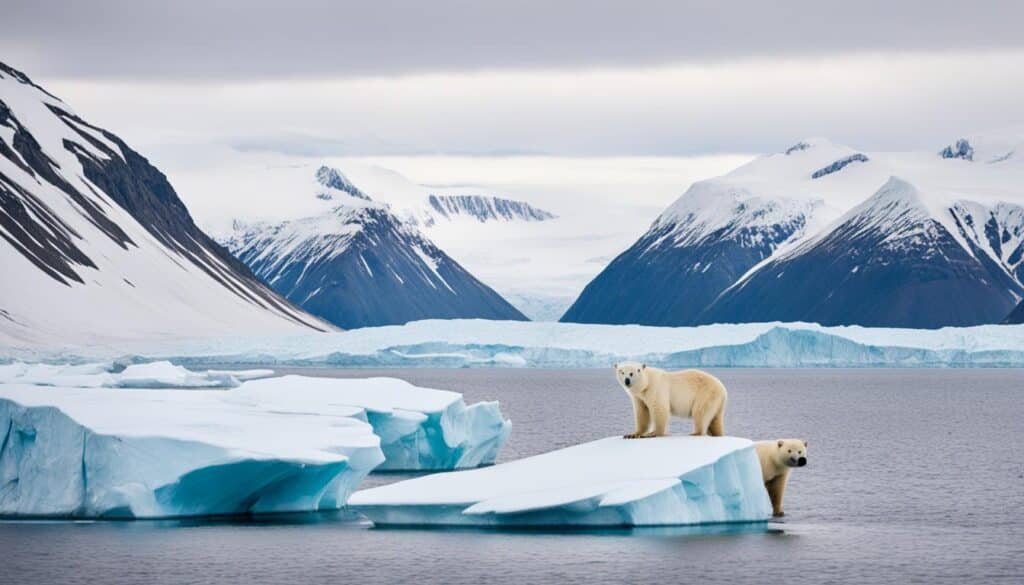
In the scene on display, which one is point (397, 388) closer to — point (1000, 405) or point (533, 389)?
point (1000, 405)

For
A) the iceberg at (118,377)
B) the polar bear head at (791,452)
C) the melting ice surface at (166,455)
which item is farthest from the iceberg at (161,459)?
the iceberg at (118,377)

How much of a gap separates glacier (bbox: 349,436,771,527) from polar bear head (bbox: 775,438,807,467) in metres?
0.72

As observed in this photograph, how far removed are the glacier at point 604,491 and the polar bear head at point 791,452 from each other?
0.72 meters

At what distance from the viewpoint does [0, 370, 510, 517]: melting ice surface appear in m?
35.6

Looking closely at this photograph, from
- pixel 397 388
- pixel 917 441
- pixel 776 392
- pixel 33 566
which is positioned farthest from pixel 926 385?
pixel 33 566

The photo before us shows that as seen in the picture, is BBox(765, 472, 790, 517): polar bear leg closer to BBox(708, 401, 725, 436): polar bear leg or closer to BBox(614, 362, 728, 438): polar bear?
BBox(708, 401, 725, 436): polar bear leg

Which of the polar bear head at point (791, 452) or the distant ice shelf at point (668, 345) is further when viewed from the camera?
the distant ice shelf at point (668, 345)

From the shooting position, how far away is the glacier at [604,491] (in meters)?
32.2

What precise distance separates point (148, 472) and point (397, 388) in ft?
56.2

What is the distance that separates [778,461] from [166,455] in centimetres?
1291

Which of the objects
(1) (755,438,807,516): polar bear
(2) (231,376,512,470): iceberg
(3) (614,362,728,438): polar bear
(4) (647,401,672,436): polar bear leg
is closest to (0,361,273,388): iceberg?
(2) (231,376,512,470): iceberg

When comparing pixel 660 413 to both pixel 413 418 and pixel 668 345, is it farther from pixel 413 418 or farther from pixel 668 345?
pixel 668 345

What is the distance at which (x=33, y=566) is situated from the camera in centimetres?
3094

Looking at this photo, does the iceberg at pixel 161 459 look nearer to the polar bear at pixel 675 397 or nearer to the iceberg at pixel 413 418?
the polar bear at pixel 675 397
